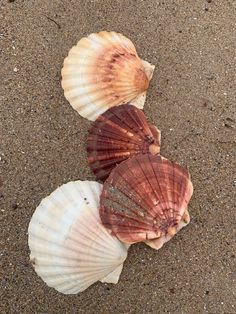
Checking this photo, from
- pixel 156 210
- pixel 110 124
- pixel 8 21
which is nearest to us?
pixel 156 210

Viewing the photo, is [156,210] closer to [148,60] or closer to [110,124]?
[110,124]

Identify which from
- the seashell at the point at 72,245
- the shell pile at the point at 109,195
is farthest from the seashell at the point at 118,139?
the seashell at the point at 72,245

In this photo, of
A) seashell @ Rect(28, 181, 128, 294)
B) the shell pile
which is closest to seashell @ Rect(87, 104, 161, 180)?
the shell pile

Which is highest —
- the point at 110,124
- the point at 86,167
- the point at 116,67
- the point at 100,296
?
the point at 116,67

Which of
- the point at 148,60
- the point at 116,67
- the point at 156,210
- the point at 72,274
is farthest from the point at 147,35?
the point at 72,274

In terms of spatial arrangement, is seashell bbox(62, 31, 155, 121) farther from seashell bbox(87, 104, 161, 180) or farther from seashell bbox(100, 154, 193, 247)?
seashell bbox(100, 154, 193, 247)

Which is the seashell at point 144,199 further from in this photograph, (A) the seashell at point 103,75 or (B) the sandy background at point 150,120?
(A) the seashell at point 103,75
